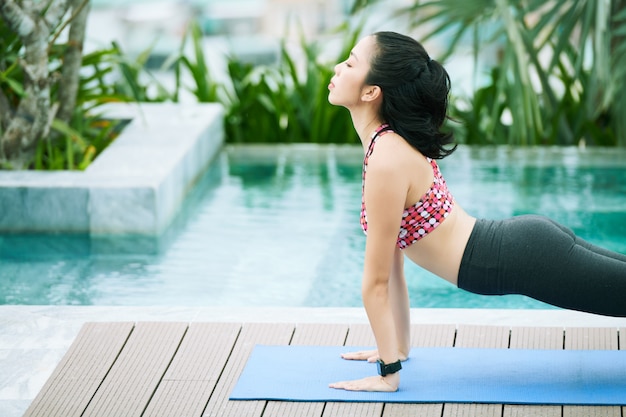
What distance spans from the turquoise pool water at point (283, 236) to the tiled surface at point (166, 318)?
1.24 ft

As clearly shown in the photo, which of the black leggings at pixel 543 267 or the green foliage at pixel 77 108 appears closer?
the black leggings at pixel 543 267

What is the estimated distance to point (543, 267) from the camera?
279cm

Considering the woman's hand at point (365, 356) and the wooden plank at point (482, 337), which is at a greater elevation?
the woman's hand at point (365, 356)

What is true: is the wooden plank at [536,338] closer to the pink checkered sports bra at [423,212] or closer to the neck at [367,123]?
the pink checkered sports bra at [423,212]

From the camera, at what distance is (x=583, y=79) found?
21.7 feet

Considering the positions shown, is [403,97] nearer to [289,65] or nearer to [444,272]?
[444,272]

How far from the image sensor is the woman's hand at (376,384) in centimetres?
291

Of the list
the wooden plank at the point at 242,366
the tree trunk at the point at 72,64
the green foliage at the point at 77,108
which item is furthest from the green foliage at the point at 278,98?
the wooden plank at the point at 242,366

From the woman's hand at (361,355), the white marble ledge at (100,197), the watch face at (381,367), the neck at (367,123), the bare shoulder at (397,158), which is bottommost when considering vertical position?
the white marble ledge at (100,197)

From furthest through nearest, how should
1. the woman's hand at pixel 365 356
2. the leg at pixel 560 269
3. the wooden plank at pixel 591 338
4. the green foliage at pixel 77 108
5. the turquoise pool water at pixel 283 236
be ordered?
the green foliage at pixel 77 108 < the turquoise pool water at pixel 283 236 < the wooden plank at pixel 591 338 < the woman's hand at pixel 365 356 < the leg at pixel 560 269

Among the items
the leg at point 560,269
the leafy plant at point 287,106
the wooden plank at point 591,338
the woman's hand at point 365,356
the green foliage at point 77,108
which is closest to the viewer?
the leg at point 560,269

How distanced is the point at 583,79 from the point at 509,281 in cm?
407

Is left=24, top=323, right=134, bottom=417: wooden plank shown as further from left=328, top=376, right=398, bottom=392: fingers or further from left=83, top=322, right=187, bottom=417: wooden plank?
left=328, top=376, right=398, bottom=392: fingers

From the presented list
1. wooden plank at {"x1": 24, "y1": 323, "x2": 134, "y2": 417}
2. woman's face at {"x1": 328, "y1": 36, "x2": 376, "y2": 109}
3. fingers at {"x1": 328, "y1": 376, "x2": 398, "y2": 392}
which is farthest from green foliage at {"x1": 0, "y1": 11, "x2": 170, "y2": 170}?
fingers at {"x1": 328, "y1": 376, "x2": 398, "y2": 392}
